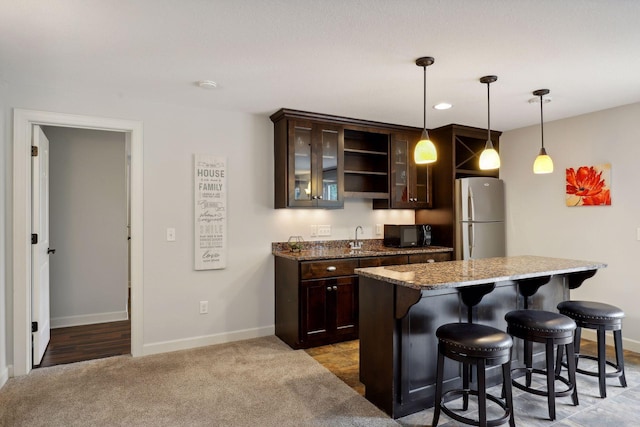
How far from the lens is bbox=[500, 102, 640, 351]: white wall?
365cm

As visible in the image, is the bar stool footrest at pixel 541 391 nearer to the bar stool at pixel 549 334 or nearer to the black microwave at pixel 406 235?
the bar stool at pixel 549 334

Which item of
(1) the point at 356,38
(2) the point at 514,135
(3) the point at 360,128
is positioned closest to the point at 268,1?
(1) the point at 356,38

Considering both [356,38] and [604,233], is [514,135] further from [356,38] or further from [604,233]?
[356,38]

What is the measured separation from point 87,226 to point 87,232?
71mm

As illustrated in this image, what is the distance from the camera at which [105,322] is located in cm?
456

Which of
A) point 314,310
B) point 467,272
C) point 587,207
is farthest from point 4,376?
point 587,207

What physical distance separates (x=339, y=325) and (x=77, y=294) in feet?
10.3

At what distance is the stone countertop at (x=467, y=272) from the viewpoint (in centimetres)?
216

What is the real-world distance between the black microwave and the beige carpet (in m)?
1.74

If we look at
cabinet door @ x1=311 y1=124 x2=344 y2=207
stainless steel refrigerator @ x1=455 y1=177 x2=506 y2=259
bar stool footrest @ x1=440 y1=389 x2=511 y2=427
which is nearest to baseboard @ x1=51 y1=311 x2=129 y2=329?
cabinet door @ x1=311 y1=124 x2=344 y2=207

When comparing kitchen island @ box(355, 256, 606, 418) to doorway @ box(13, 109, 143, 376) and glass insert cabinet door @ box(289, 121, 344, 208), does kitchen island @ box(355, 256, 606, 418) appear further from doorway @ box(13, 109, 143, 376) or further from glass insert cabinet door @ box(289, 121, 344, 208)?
doorway @ box(13, 109, 143, 376)

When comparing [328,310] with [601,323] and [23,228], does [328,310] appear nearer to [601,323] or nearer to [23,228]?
[601,323]

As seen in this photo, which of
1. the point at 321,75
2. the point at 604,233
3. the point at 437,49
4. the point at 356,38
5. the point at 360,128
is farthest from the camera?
the point at 360,128

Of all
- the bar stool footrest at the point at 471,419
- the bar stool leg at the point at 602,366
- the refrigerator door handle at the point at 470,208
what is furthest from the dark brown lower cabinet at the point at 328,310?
the bar stool leg at the point at 602,366
